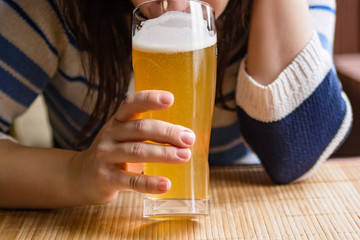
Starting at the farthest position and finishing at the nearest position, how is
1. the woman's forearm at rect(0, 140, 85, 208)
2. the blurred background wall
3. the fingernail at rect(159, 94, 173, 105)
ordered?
the blurred background wall, the woman's forearm at rect(0, 140, 85, 208), the fingernail at rect(159, 94, 173, 105)

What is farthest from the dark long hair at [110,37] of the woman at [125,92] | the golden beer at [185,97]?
the golden beer at [185,97]

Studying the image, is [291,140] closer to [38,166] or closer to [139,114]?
[139,114]

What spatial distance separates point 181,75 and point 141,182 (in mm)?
184

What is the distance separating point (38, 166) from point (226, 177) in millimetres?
394

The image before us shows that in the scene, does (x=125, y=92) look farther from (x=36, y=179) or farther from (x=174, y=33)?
(x=174, y=33)

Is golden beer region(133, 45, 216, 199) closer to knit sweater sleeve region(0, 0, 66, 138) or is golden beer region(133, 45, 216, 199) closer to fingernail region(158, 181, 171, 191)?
fingernail region(158, 181, 171, 191)

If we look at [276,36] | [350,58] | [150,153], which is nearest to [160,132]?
[150,153]

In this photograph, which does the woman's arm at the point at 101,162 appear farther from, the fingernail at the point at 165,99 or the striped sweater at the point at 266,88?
the striped sweater at the point at 266,88

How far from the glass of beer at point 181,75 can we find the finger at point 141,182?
39 mm

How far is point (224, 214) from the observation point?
77 cm

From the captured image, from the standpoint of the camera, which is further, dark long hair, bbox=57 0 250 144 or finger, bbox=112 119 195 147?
dark long hair, bbox=57 0 250 144

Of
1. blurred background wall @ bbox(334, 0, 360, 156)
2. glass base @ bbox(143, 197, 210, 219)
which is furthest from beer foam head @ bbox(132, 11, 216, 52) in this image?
blurred background wall @ bbox(334, 0, 360, 156)

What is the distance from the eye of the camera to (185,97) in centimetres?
67

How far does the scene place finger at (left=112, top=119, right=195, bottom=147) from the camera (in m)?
0.66
